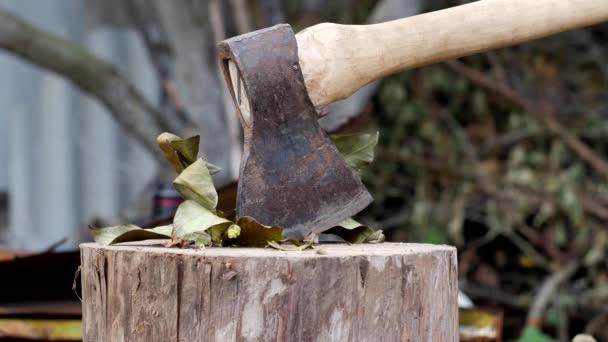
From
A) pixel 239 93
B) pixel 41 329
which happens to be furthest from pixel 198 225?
pixel 41 329

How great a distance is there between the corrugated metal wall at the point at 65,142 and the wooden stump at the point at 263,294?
→ 342cm

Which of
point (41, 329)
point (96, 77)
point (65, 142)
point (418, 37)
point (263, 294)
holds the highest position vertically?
point (418, 37)

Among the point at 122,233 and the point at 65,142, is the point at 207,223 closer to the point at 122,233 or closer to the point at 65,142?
the point at 122,233

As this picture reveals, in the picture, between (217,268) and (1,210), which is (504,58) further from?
(217,268)

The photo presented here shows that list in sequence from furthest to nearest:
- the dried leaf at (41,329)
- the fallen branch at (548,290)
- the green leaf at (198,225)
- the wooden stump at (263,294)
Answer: the fallen branch at (548,290), the dried leaf at (41,329), the green leaf at (198,225), the wooden stump at (263,294)

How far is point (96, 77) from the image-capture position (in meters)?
3.77

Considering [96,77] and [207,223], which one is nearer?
[207,223]

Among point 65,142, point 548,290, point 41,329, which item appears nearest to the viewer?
point 41,329

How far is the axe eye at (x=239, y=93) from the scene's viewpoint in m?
1.53

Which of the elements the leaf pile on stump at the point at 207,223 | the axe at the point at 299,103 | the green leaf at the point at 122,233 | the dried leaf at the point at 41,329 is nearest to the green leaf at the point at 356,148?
the leaf pile on stump at the point at 207,223

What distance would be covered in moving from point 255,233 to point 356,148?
313 millimetres

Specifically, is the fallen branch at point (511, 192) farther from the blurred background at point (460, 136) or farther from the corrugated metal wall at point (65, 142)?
the corrugated metal wall at point (65, 142)

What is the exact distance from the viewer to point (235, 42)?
4.88ft

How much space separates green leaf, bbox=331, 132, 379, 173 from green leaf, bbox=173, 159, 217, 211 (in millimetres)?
265
